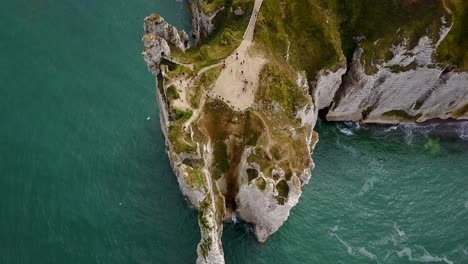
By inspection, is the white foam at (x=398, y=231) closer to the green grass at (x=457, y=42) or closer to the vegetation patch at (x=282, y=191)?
the vegetation patch at (x=282, y=191)

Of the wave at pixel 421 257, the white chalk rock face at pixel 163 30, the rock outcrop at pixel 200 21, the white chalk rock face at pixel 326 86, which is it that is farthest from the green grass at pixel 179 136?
the wave at pixel 421 257

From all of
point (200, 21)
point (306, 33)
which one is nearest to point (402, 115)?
point (306, 33)

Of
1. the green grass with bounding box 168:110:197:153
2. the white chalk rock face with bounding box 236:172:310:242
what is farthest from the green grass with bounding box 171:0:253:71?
the white chalk rock face with bounding box 236:172:310:242

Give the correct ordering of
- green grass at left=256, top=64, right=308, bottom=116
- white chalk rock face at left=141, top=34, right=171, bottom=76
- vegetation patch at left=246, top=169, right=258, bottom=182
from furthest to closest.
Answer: green grass at left=256, top=64, right=308, bottom=116 < white chalk rock face at left=141, top=34, right=171, bottom=76 < vegetation patch at left=246, top=169, right=258, bottom=182

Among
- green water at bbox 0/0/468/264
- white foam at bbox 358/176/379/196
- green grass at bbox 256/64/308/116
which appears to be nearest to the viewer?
green water at bbox 0/0/468/264

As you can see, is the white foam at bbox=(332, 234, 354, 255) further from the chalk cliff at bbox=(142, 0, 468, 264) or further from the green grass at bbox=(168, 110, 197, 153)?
the green grass at bbox=(168, 110, 197, 153)
